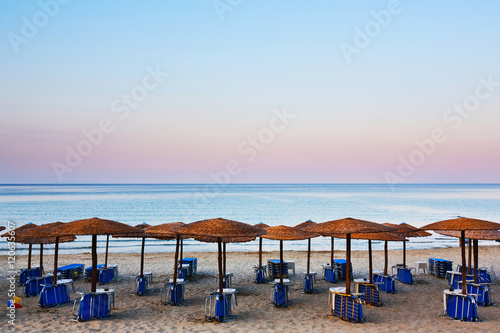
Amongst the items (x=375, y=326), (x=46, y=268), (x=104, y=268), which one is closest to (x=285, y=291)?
(x=375, y=326)

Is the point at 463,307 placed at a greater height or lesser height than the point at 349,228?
lesser

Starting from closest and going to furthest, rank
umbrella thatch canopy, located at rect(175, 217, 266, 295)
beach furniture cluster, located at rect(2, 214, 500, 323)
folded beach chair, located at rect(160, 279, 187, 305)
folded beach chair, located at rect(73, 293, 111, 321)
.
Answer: umbrella thatch canopy, located at rect(175, 217, 266, 295) → beach furniture cluster, located at rect(2, 214, 500, 323) → folded beach chair, located at rect(73, 293, 111, 321) → folded beach chair, located at rect(160, 279, 187, 305)

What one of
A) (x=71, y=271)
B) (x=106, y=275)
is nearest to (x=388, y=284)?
(x=106, y=275)

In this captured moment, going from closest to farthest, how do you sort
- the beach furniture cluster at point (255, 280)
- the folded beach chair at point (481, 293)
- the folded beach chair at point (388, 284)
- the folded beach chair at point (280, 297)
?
1. the beach furniture cluster at point (255, 280)
2. the folded beach chair at point (481, 293)
3. the folded beach chair at point (280, 297)
4. the folded beach chair at point (388, 284)

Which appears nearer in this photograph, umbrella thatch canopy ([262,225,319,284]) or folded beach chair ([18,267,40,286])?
umbrella thatch canopy ([262,225,319,284])

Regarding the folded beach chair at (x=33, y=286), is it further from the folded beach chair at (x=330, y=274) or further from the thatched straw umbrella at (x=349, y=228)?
the folded beach chair at (x=330, y=274)

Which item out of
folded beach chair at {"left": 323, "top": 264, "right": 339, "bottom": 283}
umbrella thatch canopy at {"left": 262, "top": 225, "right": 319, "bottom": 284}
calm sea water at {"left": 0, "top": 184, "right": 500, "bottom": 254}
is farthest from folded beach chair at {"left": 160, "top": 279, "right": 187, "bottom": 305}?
calm sea water at {"left": 0, "top": 184, "right": 500, "bottom": 254}

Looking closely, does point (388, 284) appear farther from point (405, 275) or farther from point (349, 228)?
point (349, 228)

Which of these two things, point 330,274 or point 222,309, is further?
point 330,274

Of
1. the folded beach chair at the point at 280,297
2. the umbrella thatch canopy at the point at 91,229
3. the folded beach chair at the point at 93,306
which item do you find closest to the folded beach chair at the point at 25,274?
the folded beach chair at the point at 93,306

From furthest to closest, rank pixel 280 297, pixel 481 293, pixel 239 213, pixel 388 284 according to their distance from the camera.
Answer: pixel 239 213, pixel 388 284, pixel 280 297, pixel 481 293

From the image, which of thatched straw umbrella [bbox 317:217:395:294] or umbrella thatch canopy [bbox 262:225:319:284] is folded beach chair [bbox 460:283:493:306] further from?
umbrella thatch canopy [bbox 262:225:319:284]

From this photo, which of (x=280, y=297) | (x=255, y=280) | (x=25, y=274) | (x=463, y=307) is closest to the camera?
(x=463, y=307)

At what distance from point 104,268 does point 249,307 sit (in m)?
6.25
